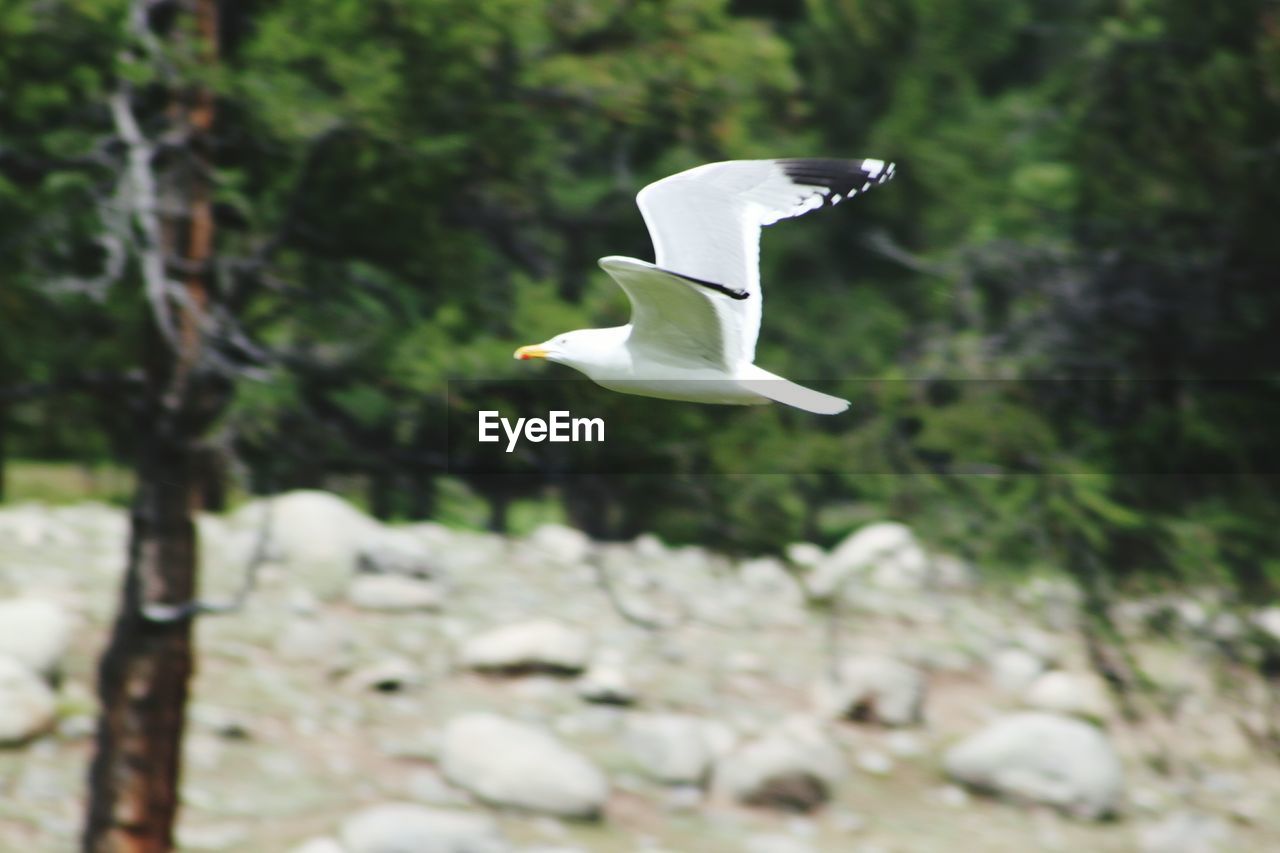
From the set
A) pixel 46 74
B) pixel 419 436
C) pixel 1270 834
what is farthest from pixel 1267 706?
pixel 46 74

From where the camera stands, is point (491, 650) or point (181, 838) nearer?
point (181, 838)

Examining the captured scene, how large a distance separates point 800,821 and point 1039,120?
4168 mm

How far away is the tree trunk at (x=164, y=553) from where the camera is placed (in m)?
4.47

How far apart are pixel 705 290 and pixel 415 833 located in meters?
4.05

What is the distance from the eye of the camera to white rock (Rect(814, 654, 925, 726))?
26.3 feet

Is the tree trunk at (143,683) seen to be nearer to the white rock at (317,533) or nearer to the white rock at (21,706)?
the white rock at (21,706)

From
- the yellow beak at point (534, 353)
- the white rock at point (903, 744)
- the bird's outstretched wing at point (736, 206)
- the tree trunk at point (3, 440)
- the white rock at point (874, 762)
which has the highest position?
the bird's outstretched wing at point (736, 206)

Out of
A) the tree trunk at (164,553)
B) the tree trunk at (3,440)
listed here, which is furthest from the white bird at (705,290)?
the tree trunk at (3,440)

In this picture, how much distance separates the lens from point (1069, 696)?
835 centimetres

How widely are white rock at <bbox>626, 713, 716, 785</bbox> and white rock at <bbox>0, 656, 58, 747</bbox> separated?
8.75 ft

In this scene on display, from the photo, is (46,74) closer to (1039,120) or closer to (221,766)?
(221,766)

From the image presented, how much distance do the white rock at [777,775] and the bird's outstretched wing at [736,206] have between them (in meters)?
4.19

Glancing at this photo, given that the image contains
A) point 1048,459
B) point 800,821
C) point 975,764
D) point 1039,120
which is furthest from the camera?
point 1039,120

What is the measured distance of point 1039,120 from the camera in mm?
8336
